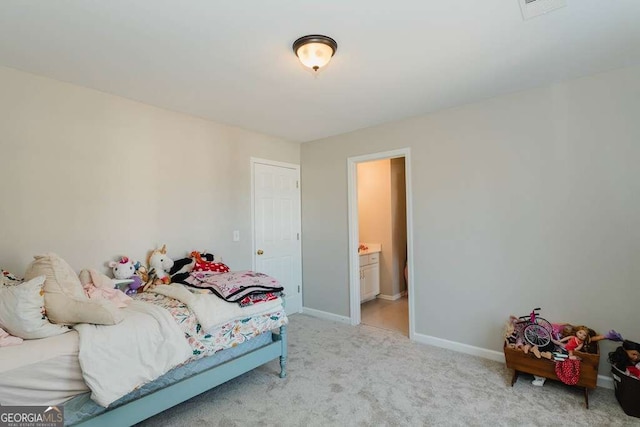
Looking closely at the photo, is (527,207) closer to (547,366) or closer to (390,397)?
(547,366)

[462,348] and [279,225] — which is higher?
[279,225]

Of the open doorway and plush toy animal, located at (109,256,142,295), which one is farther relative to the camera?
the open doorway

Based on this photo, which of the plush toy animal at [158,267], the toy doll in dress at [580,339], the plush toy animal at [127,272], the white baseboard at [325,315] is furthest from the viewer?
the white baseboard at [325,315]

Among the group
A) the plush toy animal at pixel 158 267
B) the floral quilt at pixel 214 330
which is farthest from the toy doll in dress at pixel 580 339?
the plush toy animal at pixel 158 267

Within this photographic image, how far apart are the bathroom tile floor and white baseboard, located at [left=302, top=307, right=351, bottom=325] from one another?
0.25 m

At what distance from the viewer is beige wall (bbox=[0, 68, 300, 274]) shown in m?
2.25

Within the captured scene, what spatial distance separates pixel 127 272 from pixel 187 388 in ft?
3.69

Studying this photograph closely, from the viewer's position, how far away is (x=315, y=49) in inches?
75.9

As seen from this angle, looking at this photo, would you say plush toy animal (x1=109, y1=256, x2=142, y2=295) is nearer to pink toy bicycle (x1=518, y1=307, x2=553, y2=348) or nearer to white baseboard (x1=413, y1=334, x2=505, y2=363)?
white baseboard (x1=413, y1=334, x2=505, y2=363)

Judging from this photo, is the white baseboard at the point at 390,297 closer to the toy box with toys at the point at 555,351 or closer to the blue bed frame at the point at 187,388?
the toy box with toys at the point at 555,351

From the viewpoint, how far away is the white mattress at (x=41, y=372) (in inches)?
55.7

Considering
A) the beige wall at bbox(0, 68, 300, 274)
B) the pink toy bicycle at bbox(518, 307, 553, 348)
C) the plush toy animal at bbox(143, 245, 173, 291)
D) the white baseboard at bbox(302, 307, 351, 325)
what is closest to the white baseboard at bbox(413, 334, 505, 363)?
the pink toy bicycle at bbox(518, 307, 553, 348)

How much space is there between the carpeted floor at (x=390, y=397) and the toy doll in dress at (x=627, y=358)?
0.27 meters

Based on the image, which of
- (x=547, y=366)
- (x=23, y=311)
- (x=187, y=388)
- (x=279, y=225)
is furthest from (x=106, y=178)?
(x=547, y=366)
